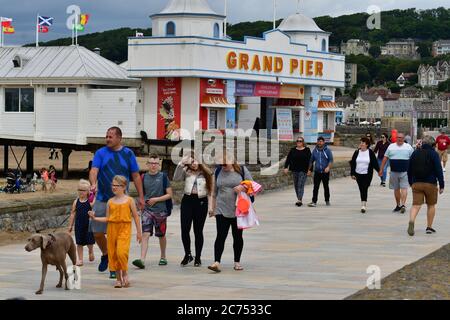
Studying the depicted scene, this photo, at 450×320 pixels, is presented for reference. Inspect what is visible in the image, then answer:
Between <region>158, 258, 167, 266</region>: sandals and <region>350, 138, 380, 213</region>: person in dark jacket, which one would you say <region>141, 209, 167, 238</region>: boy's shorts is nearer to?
<region>158, 258, 167, 266</region>: sandals

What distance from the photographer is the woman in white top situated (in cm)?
1381

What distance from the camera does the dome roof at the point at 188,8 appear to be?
4319 centimetres

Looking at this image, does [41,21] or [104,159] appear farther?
[41,21]

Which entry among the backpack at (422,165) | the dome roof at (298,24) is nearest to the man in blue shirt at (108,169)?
the backpack at (422,165)

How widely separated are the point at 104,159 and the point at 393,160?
10.4 meters

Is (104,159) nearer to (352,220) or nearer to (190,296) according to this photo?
(190,296)

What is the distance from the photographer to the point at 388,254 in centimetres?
1488

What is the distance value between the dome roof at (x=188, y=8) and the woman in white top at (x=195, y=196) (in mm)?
29696

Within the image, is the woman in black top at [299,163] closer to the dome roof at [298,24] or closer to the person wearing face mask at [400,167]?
the person wearing face mask at [400,167]

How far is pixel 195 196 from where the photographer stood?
45.4 ft

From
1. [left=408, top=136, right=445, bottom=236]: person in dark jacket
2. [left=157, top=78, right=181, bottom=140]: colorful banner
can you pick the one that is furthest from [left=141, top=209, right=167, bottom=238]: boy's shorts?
[left=157, top=78, right=181, bottom=140]: colorful banner

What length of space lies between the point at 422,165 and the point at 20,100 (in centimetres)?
2848

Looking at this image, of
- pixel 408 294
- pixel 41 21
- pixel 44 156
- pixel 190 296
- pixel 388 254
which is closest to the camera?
pixel 408 294

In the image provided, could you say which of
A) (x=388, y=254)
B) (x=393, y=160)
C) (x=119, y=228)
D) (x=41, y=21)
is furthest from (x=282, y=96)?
(x=119, y=228)
